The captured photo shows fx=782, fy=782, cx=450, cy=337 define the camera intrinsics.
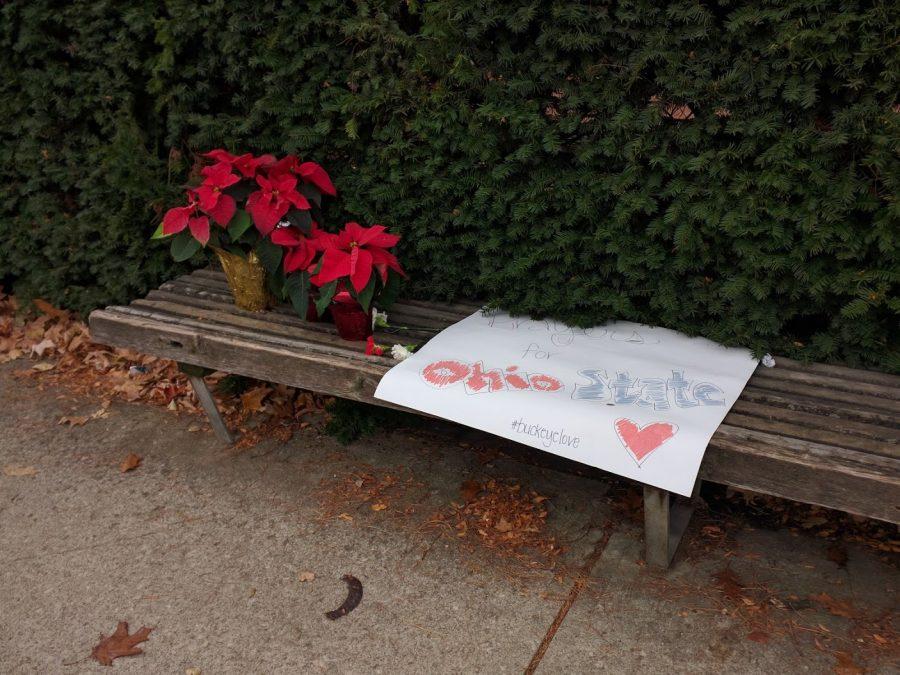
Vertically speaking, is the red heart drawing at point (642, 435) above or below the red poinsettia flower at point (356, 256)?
below

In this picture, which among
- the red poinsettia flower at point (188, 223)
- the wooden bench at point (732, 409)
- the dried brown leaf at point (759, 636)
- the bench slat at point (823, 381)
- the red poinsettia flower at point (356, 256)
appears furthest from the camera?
the red poinsettia flower at point (188, 223)

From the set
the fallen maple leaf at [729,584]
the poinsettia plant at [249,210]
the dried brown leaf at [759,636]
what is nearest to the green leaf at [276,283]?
the poinsettia plant at [249,210]

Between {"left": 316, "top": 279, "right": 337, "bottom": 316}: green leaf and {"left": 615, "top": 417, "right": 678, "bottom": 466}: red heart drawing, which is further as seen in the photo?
{"left": 316, "top": 279, "right": 337, "bottom": 316}: green leaf

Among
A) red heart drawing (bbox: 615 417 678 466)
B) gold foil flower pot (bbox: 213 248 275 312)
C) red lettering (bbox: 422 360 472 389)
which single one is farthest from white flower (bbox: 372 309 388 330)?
red heart drawing (bbox: 615 417 678 466)

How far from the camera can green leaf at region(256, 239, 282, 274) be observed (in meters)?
3.13

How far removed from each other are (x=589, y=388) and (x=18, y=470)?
2640 millimetres

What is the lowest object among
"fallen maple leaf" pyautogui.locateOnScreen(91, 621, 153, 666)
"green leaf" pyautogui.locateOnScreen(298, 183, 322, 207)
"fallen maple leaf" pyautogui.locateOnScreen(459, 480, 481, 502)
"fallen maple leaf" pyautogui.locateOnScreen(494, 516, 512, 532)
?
"fallen maple leaf" pyautogui.locateOnScreen(91, 621, 153, 666)

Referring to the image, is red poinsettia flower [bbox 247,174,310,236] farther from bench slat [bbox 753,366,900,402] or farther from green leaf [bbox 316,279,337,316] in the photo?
bench slat [bbox 753,366,900,402]

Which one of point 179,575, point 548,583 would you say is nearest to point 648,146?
point 548,583

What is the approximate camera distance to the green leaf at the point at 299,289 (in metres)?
3.11

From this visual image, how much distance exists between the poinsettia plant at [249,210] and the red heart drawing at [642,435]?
4.64ft

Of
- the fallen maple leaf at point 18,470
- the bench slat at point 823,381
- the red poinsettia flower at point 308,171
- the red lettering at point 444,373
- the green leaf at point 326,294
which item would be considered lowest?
the fallen maple leaf at point 18,470

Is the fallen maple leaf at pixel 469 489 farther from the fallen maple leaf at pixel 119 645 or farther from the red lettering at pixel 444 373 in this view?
the fallen maple leaf at pixel 119 645

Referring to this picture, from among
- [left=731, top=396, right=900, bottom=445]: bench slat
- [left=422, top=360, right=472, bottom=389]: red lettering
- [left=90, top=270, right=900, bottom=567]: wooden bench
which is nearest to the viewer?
[left=90, top=270, right=900, bottom=567]: wooden bench
